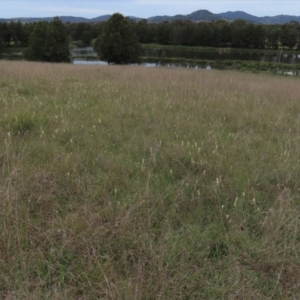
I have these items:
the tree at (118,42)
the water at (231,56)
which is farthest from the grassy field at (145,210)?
the water at (231,56)

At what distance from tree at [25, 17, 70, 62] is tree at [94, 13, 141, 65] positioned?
18.0 ft

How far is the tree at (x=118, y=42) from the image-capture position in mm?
36906

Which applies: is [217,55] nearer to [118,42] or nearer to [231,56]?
[231,56]

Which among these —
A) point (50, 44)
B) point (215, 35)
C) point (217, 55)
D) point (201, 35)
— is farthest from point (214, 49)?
point (50, 44)

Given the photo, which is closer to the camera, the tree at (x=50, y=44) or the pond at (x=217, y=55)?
the tree at (x=50, y=44)

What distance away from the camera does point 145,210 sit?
8.05ft

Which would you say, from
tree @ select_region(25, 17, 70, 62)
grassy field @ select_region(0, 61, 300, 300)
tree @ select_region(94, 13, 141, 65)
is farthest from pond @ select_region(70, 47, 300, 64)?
grassy field @ select_region(0, 61, 300, 300)

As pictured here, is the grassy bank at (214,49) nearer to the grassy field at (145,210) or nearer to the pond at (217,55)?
the pond at (217,55)

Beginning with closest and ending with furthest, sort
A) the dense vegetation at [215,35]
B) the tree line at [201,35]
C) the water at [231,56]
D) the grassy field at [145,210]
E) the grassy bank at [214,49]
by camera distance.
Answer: the grassy field at [145,210] → the water at [231,56] → the tree line at [201,35] → the grassy bank at [214,49] → the dense vegetation at [215,35]

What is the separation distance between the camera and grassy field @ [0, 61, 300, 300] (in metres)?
1.86

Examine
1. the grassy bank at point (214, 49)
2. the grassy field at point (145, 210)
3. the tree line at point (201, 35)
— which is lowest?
the grassy field at point (145, 210)

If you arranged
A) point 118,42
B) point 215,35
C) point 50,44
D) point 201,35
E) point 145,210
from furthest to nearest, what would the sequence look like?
point 201,35 → point 215,35 → point 50,44 → point 118,42 → point 145,210

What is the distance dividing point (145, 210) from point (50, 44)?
4226 centimetres

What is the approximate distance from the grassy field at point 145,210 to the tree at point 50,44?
1507 inches
